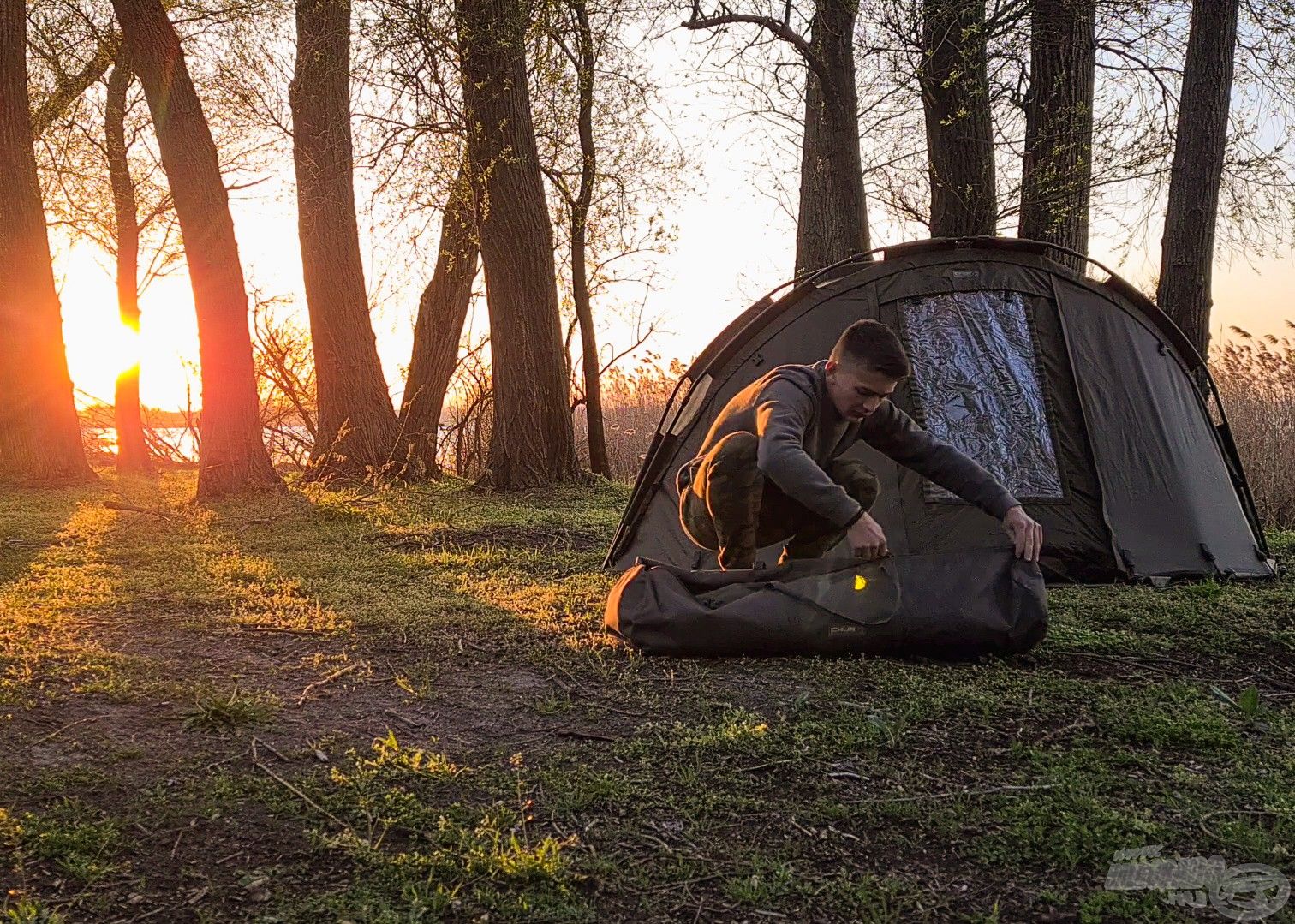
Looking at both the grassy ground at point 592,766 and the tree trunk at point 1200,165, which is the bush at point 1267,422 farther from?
the grassy ground at point 592,766

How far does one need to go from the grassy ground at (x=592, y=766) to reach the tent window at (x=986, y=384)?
3.18 ft

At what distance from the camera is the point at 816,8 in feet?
27.0

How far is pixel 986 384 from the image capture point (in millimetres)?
→ 5434

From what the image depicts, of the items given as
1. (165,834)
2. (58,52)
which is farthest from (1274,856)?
(58,52)

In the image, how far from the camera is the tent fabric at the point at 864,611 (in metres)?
3.67

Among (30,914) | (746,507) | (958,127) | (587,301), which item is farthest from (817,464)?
(587,301)

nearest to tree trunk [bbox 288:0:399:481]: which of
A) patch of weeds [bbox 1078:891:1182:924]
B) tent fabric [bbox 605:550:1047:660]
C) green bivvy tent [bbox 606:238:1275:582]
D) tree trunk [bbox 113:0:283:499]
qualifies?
tree trunk [bbox 113:0:283:499]

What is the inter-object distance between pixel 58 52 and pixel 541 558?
10.9m

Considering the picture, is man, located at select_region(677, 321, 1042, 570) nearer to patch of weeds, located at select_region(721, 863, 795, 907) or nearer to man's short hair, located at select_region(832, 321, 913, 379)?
man's short hair, located at select_region(832, 321, 913, 379)

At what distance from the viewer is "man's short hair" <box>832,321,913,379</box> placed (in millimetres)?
3838

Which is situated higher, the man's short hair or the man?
the man's short hair

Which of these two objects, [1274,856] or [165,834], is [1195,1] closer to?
[1274,856]

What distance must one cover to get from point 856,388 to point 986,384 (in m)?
1.82

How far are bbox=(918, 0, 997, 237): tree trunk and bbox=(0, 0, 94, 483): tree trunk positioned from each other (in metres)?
8.80
